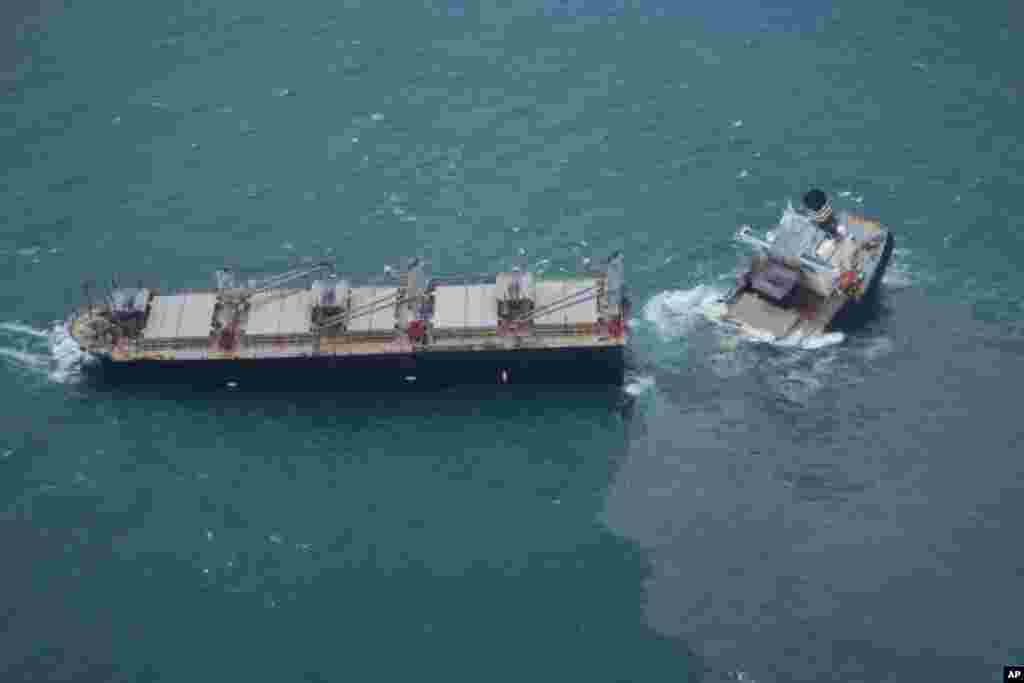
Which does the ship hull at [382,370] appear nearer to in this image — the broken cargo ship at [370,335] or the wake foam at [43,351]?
the broken cargo ship at [370,335]

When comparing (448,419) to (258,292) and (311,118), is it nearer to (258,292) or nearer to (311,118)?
(258,292)

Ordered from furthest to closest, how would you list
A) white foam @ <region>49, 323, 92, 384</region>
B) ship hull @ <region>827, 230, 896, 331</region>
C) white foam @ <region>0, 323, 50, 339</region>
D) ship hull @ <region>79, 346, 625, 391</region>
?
white foam @ <region>0, 323, 50, 339</region>, ship hull @ <region>827, 230, 896, 331</region>, white foam @ <region>49, 323, 92, 384</region>, ship hull @ <region>79, 346, 625, 391</region>

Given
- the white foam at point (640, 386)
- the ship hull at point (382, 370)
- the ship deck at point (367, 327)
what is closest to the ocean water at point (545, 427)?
the white foam at point (640, 386)

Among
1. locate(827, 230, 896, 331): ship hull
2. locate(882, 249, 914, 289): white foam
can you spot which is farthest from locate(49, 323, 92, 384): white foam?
locate(882, 249, 914, 289): white foam

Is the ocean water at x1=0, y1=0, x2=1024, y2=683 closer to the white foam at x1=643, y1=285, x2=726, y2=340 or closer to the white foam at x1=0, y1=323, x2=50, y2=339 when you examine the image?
the white foam at x1=0, y1=323, x2=50, y2=339

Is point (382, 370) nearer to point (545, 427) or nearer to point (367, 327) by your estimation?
point (367, 327)

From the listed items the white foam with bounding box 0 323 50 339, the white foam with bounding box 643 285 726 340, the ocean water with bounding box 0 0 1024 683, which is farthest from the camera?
the white foam with bounding box 0 323 50 339
